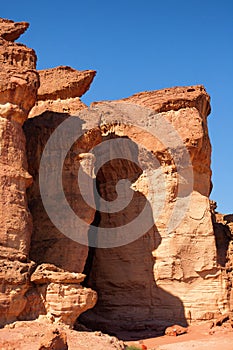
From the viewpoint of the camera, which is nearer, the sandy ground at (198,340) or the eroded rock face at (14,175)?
the eroded rock face at (14,175)

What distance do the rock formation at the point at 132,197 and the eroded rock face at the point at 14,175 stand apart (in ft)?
0.28

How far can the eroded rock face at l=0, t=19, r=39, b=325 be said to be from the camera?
12.6m

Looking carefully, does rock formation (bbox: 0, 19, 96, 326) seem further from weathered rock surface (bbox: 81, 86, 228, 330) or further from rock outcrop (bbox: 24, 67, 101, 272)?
weathered rock surface (bbox: 81, 86, 228, 330)

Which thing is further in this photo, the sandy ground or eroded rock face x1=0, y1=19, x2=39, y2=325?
the sandy ground

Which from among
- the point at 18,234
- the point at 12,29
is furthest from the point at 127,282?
the point at 12,29

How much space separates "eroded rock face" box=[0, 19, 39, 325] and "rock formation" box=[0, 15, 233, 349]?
9 centimetres

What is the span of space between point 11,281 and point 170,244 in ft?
24.8

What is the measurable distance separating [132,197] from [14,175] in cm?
701

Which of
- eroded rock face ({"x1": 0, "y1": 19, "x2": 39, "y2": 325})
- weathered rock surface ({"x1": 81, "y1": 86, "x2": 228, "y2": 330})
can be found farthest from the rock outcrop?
weathered rock surface ({"x1": 81, "y1": 86, "x2": 228, "y2": 330})

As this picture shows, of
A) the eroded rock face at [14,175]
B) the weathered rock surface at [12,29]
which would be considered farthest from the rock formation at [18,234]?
the weathered rock surface at [12,29]

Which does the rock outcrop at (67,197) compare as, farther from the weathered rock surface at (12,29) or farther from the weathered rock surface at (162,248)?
the weathered rock surface at (12,29)

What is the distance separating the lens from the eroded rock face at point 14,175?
496 inches

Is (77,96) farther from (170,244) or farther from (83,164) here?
(170,244)

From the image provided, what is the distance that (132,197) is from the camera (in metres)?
19.8
